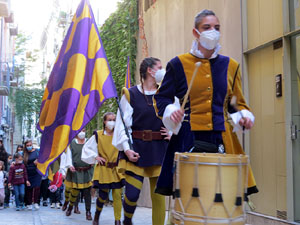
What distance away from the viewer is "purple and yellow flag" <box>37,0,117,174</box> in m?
7.28

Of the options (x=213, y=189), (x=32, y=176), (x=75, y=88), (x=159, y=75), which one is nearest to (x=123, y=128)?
(x=159, y=75)

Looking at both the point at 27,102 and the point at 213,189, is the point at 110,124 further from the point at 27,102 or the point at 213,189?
the point at 27,102

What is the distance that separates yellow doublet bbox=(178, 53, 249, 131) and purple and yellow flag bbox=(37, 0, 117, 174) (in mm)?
3222

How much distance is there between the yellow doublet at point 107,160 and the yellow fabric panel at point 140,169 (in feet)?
9.97

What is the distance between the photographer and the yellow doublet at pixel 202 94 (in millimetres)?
4035

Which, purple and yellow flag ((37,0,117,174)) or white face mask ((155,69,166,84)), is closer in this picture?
white face mask ((155,69,166,84))

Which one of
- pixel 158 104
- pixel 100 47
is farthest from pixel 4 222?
pixel 158 104

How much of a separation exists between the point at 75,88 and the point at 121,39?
27.7 ft

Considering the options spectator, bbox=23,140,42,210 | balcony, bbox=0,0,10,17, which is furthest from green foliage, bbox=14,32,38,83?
spectator, bbox=23,140,42,210

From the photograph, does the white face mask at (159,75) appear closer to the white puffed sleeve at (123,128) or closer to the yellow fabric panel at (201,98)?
the white puffed sleeve at (123,128)

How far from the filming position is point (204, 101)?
13.4ft

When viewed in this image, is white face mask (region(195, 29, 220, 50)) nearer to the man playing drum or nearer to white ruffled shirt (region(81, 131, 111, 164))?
the man playing drum

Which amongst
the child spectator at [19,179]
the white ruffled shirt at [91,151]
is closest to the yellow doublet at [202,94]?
the white ruffled shirt at [91,151]

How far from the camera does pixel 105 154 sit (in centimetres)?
923
